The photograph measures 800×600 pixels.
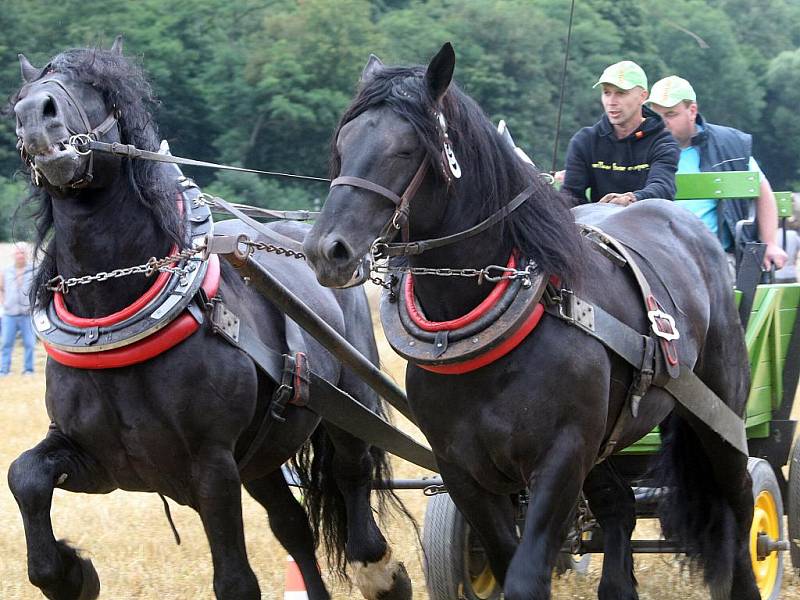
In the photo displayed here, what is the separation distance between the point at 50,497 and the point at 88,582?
369mm

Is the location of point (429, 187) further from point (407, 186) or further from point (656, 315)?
point (656, 315)

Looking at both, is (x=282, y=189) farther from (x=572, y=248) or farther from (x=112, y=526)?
(x=572, y=248)

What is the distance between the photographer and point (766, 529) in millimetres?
5242

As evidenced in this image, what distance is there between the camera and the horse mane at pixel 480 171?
3.33 metres

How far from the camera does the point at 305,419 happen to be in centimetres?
473

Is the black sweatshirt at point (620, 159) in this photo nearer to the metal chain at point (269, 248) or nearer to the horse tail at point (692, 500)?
the horse tail at point (692, 500)

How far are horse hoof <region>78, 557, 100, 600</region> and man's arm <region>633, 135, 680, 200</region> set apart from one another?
2495 millimetres

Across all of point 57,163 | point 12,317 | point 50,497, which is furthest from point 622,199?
point 12,317

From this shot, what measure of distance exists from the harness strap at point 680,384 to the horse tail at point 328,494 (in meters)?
1.44

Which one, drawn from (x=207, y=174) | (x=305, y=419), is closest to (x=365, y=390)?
(x=305, y=419)

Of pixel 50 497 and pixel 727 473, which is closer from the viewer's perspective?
pixel 50 497

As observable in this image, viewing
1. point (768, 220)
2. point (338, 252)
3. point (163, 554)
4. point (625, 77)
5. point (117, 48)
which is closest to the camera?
point (338, 252)

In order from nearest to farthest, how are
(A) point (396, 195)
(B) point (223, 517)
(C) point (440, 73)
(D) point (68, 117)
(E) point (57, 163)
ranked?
(A) point (396, 195)
(C) point (440, 73)
(E) point (57, 163)
(D) point (68, 117)
(B) point (223, 517)

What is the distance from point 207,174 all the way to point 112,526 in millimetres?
21294
